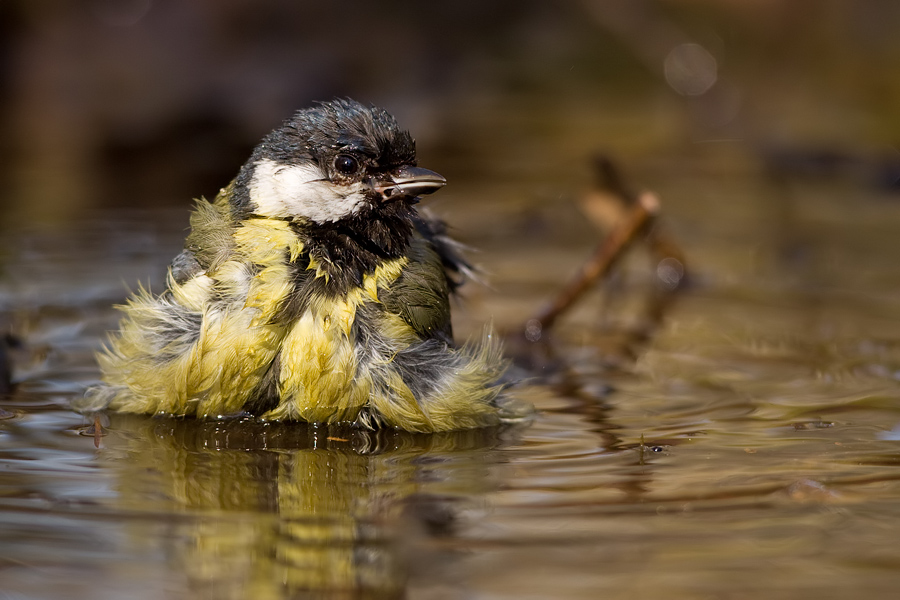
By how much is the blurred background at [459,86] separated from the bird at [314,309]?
9.30ft

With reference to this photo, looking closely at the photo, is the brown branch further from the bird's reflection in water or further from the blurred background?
the blurred background

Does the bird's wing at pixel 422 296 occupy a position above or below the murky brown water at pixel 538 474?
above

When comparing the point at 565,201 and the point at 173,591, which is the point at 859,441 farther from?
the point at 565,201

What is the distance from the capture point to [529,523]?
2607 millimetres

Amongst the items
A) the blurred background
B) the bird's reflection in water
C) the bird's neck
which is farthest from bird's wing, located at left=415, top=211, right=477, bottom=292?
the blurred background

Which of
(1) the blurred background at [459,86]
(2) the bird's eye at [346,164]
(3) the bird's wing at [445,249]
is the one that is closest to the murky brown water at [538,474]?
(3) the bird's wing at [445,249]

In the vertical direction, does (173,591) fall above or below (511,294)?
below

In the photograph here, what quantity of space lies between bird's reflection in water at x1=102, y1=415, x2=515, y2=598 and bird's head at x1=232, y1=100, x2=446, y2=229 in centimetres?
64

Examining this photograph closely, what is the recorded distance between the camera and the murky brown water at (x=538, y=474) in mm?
2316

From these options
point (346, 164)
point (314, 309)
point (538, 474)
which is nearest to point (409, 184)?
point (346, 164)

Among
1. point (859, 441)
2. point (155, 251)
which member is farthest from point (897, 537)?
point (155, 251)

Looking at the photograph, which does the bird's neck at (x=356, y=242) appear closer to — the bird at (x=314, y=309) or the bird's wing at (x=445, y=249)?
the bird at (x=314, y=309)

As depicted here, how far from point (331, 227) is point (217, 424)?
→ 66 cm

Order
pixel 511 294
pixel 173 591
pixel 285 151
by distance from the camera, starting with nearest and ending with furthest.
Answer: pixel 173 591, pixel 285 151, pixel 511 294
